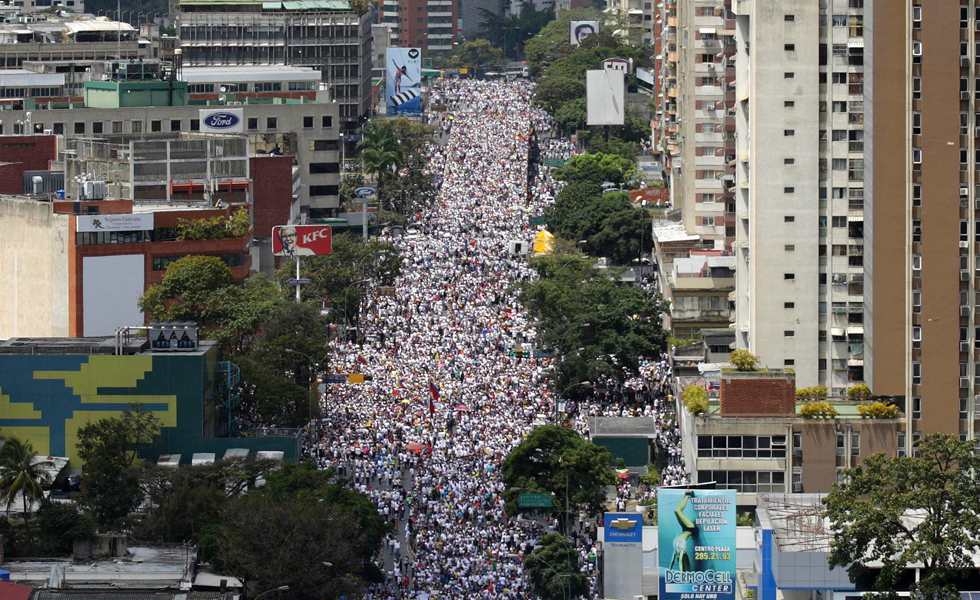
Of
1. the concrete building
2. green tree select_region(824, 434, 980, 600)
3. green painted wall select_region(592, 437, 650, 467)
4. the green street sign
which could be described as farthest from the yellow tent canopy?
green tree select_region(824, 434, 980, 600)

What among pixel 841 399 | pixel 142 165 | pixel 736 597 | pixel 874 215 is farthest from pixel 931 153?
pixel 142 165

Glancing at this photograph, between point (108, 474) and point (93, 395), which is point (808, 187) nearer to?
point (93, 395)

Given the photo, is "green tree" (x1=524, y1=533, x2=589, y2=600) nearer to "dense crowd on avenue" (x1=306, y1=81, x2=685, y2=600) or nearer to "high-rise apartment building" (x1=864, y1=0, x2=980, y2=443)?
"dense crowd on avenue" (x1=306, y1=81, x2=685, y2=600)

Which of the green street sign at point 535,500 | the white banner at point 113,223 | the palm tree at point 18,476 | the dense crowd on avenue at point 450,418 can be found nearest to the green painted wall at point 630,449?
the dense crowd on avenue at point 450,418

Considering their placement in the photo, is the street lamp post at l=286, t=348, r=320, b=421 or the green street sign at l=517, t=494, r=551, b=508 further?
the street lamp post at l=286, t=348, r=320, b=421

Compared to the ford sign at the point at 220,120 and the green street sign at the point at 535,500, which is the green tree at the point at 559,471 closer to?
the green street sign at the point at 535,500

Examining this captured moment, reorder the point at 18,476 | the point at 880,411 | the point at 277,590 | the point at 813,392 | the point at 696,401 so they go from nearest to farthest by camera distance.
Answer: the point at 277,590 < the point at 18,476 < the point at 880,411 < the point at 696,401 < the point at 813,392

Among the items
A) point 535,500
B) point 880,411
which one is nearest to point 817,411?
point 880,411
